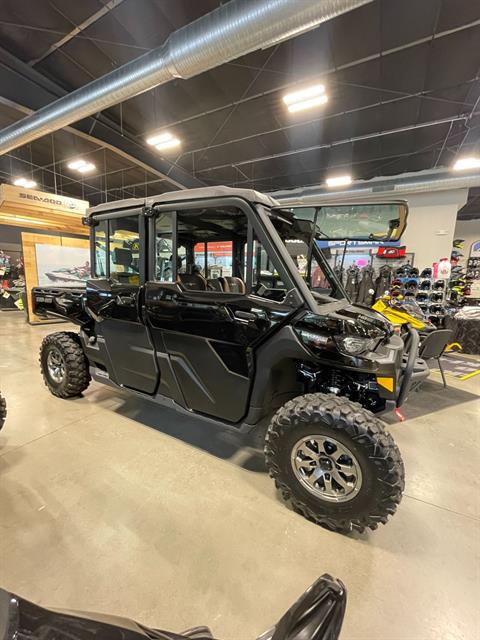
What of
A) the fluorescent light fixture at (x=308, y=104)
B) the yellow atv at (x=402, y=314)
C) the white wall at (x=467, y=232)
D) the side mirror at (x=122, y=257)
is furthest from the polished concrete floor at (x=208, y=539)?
the white wall at (x=467, y=232)

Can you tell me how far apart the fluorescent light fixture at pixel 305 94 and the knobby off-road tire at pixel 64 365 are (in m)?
5.56

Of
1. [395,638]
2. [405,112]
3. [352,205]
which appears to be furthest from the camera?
[405,112]

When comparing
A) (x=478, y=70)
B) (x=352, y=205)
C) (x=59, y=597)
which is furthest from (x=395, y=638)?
(x=478, y=70)

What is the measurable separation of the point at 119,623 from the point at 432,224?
11651mm

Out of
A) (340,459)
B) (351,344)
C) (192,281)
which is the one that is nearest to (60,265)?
(192,281)

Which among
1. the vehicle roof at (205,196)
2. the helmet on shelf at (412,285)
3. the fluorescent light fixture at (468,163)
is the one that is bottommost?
the helmet on shelf at (412,285)

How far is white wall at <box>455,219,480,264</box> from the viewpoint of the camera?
1381cm

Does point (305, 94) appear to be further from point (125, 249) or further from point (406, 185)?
point (406, 185)

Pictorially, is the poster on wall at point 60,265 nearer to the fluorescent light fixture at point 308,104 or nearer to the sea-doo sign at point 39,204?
the sea-doo sign at point 39,204

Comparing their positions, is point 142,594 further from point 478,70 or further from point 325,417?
point 478,70

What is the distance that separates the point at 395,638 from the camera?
3.95 ft

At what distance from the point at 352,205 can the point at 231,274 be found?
1396mm

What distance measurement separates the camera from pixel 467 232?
14055 mm

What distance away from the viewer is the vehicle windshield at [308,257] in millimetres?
2139
